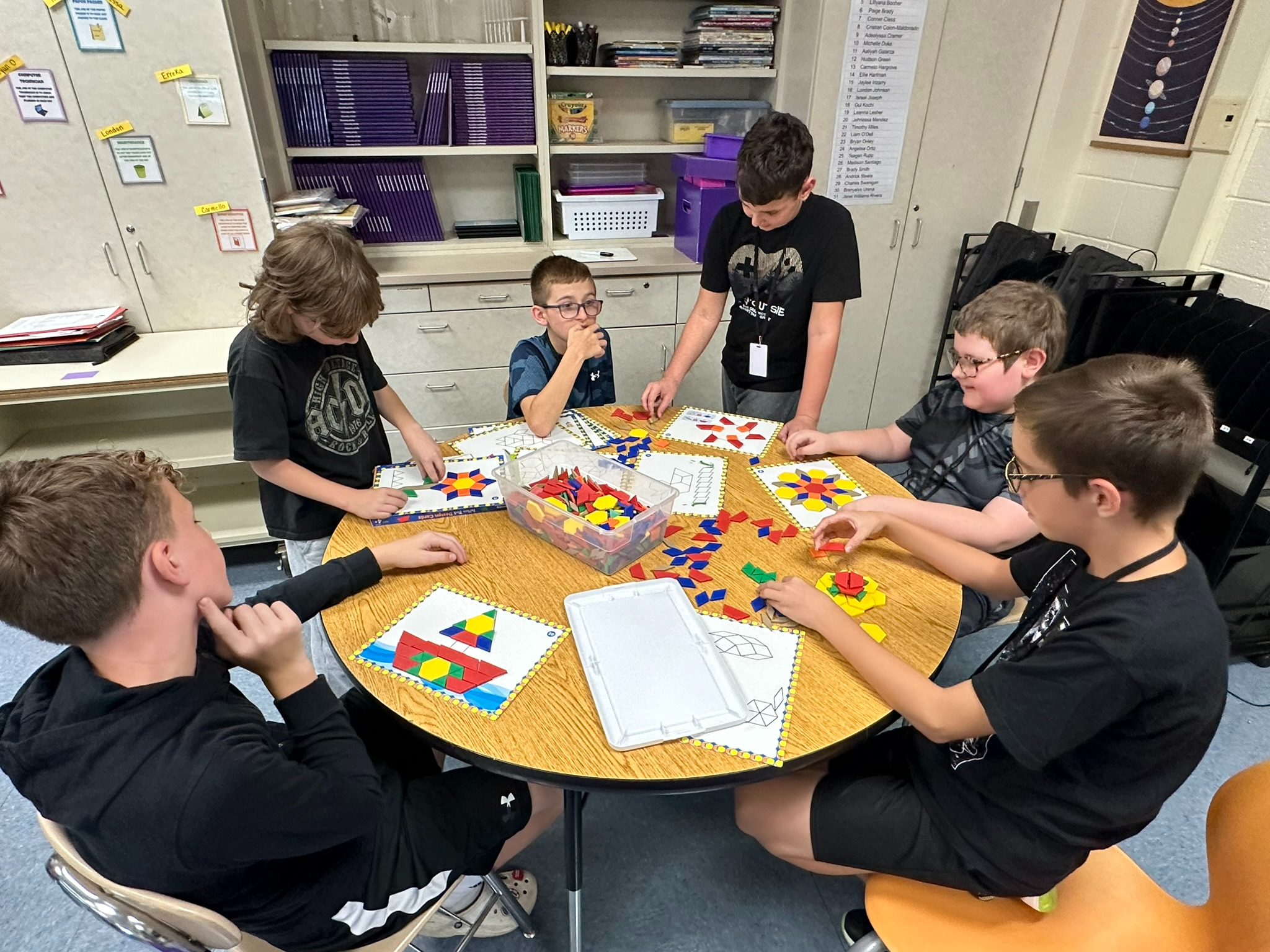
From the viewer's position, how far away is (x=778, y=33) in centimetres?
298

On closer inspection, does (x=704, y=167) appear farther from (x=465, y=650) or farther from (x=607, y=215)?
(x=465, y=650)

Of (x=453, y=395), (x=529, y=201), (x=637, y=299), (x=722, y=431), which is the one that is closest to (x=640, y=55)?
(x=529, y=201)

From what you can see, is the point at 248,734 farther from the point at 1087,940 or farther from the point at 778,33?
the point at 778,33

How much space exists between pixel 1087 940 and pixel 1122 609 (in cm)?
51


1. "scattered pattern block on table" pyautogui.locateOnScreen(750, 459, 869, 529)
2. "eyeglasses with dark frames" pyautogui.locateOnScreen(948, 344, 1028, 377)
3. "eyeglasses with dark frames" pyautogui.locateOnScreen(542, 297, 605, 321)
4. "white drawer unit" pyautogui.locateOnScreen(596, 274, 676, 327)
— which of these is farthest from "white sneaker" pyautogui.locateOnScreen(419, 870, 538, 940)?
"white drawer unit" pyautogui.locateOnScreen(596, 274, 676, 327)

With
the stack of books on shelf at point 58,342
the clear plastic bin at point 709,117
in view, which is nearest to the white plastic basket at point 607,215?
the clear plastic bin at point 709,117

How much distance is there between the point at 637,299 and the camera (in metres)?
2.98

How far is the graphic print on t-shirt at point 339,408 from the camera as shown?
1.58 meters

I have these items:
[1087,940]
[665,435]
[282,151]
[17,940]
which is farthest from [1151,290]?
[17,940]

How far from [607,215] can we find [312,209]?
1.23 meters

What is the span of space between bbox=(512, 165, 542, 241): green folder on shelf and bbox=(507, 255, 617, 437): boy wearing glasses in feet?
4.07

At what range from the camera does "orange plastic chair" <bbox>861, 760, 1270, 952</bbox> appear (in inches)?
36.5

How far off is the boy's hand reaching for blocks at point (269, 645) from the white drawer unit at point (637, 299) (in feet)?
7.17

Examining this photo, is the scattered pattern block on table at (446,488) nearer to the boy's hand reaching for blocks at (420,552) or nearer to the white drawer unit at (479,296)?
the boy's hand reaching for blocks at (420,552)
